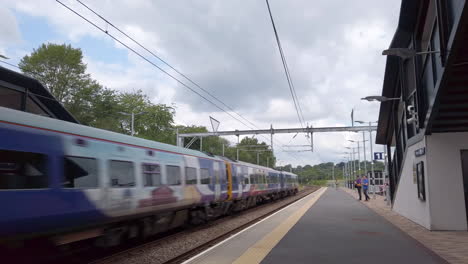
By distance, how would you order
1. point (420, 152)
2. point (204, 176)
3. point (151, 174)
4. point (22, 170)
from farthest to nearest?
1. point (204, 176)
2. point (420, 152)
3. point (151, 174)
4. point (22, 170)

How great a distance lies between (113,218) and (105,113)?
39000 millimetres

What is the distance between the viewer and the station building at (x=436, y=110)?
852cm

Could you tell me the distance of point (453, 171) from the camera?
11.4m

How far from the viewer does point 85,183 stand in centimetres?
752

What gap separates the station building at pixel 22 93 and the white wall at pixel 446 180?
12.2 metres

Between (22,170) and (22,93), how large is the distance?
11.3 metres

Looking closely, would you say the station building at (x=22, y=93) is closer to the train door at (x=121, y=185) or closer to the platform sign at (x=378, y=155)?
the train door at (x=121, y=185)

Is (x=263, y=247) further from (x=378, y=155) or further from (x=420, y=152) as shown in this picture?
(x=378, y=155)

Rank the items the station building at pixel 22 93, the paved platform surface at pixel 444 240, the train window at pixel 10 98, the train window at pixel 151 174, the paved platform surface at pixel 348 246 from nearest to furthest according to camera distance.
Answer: the paved platform surface at pixel 348 246 → the paved platform surface at pixel 444 240 → the train window at pixel 151 174 → the station building at pixel 22 93 → the train window at pixel 10 98

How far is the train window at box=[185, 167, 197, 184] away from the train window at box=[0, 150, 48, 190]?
6195 mm

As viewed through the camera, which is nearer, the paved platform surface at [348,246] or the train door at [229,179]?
the paved platform surface at [348,246]

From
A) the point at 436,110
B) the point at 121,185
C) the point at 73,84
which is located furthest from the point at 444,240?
the point at 73,84

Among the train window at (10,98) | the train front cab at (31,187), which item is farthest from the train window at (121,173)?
the train window at (10,98)

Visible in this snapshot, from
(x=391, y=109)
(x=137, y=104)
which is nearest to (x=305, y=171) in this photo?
(x=137, y=104)
